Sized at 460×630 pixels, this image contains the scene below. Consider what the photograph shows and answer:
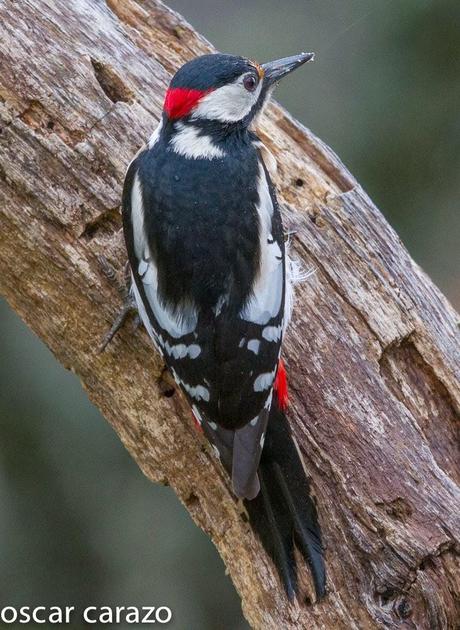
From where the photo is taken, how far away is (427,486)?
10.9 ft

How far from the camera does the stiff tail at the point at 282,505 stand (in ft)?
10.4

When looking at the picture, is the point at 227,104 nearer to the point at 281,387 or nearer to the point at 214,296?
the point at 214,296

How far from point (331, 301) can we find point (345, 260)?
0.60ft

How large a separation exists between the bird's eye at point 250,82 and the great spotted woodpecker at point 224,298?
159 mm

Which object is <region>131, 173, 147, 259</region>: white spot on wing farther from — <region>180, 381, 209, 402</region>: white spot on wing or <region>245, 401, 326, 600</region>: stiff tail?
<region>245, 401, 326, 600</region>: stiff tail

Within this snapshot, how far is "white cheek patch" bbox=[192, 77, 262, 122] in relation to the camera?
11.2 feet

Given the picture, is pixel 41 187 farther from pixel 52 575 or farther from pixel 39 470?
pixel 52 575

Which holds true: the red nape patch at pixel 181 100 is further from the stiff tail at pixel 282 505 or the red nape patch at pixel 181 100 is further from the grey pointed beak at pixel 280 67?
the stiff tail at pixel 282 505

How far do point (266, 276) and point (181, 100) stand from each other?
68cm

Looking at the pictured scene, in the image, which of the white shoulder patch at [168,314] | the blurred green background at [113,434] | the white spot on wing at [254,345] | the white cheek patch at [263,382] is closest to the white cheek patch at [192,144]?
the white shoulder patch at [168,314]

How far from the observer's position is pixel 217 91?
3439 millimetres

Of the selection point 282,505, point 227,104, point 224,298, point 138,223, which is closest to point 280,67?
point 227,104

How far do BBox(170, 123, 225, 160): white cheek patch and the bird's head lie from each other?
4 cm

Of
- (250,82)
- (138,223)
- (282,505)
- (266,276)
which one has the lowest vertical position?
(282,505)
